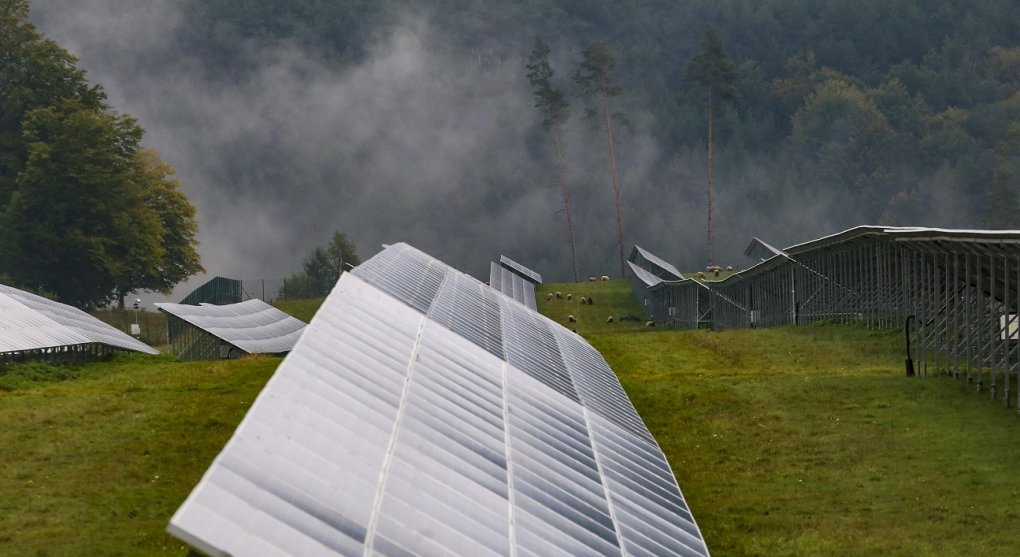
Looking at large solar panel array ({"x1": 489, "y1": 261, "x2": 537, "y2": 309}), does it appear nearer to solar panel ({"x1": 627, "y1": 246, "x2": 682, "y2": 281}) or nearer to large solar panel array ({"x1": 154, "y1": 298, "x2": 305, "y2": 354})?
solar panel ({"x1": 627, "y1": 246, "x2": 682, "y2": 281})

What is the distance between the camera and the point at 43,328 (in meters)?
48.6

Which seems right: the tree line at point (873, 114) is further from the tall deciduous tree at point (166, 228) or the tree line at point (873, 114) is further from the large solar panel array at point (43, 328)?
the large solar panel array at point (43, 328)

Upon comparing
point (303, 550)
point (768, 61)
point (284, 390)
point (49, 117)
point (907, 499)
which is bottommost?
point (907, 499)

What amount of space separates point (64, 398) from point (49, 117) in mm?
65252

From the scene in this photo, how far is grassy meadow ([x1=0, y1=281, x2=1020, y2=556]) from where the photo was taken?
838 inches

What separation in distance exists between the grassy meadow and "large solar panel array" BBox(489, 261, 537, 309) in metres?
39.7

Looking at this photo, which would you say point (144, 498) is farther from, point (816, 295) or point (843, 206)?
point (843, 206)

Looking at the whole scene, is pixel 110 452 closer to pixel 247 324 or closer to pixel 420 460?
pixel 420 460

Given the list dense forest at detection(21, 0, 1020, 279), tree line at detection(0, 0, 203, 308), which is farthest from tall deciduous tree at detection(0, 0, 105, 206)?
dense forest at detection(21, 0, 1020, 279)

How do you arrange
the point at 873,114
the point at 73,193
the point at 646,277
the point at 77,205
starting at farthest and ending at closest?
the point at 873,114 < the point at 73,193 < the point at 77,205 < the point at 646,277

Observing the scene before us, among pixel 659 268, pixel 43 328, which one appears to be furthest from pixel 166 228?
pixel 43 328

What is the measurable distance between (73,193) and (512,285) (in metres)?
30.2

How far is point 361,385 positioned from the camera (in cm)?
1647

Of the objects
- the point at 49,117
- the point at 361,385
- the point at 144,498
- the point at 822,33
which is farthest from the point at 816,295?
the point at 822,33
